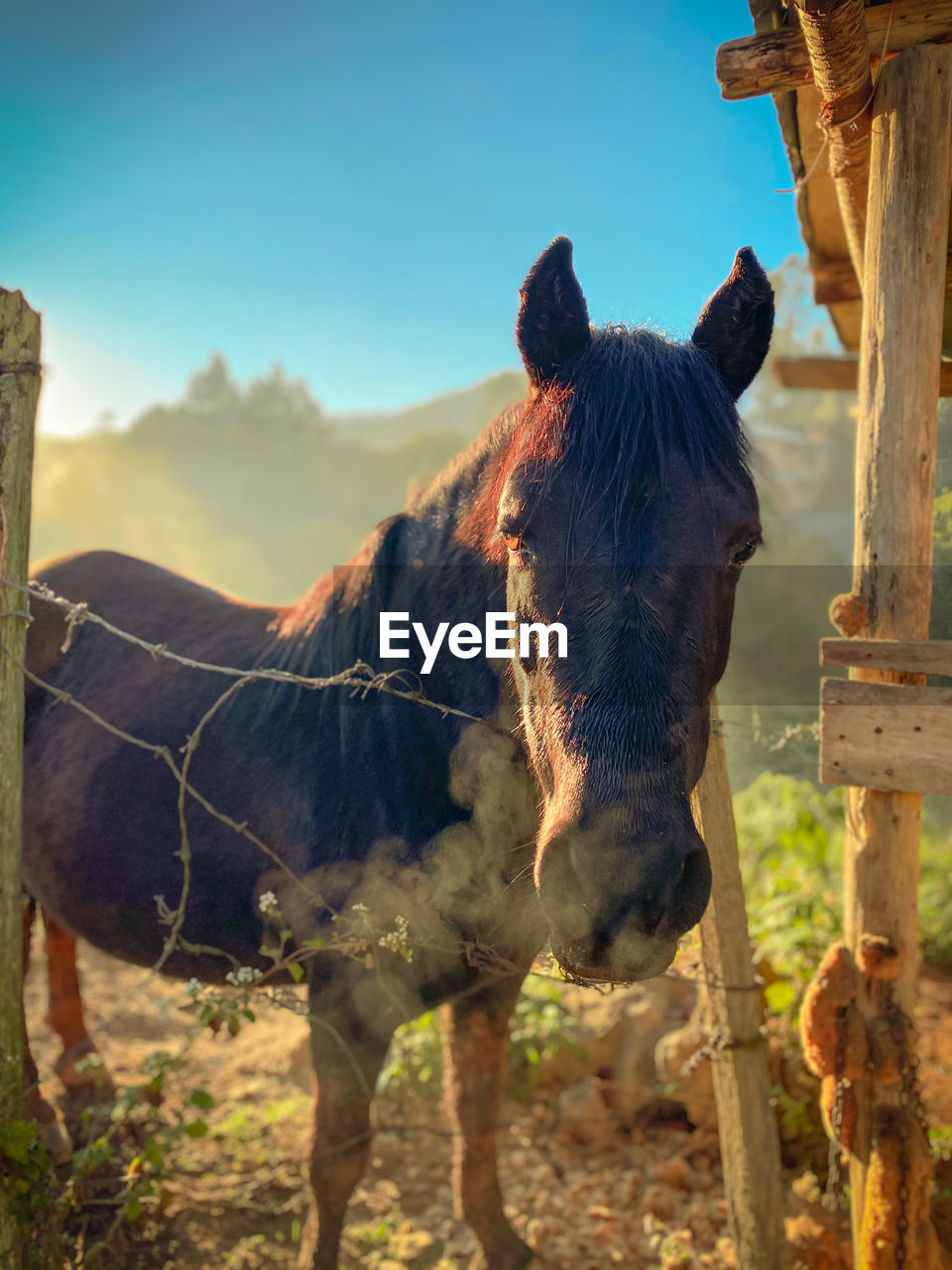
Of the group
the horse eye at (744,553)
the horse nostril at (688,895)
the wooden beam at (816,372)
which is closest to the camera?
the horse nostril at (688,895)

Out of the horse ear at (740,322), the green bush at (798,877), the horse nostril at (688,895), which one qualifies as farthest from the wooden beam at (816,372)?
the horse nostril at (688,895)

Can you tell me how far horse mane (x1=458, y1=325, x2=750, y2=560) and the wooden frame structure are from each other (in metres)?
0.72

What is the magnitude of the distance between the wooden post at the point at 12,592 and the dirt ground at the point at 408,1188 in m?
0.45

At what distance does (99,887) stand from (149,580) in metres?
1.26

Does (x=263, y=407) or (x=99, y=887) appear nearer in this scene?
(x=99, y=887)

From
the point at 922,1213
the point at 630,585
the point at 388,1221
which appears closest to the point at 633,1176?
the point at 388,1221

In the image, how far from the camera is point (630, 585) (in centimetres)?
161

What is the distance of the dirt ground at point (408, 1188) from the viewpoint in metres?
2.97

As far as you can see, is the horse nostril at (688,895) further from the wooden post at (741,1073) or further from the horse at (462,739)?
the wooden post at (741,1073)

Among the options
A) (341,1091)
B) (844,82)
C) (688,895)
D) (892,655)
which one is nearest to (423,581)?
(688,895)

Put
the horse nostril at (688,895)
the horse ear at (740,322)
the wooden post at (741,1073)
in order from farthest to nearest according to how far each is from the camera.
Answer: the wooden post at (741,1073), the horse ear at (740,322), the horse nostril at (688,895)

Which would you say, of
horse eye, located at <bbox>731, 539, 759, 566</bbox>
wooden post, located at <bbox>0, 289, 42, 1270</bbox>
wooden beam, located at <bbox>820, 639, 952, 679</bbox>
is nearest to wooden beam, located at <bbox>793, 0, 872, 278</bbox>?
horse eye, located at <bbox>731, 539, 759, 566</bbox>

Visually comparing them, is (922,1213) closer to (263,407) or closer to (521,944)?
(521,944)

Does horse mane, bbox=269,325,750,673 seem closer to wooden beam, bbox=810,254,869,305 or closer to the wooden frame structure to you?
the wooden frame structure
